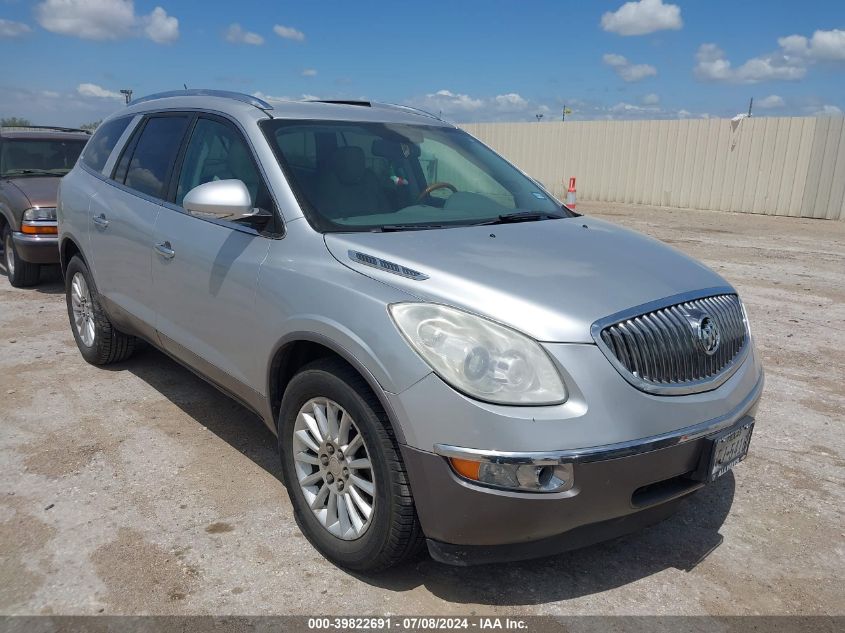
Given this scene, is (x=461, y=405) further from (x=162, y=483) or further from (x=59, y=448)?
(x=59, y=448)

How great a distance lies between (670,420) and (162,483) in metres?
2.50

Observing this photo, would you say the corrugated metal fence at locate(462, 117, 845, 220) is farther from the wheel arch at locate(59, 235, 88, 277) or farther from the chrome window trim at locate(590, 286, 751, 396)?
the wheel arch at locate(59, 235, 88, 277)

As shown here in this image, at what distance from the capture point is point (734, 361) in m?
2.90

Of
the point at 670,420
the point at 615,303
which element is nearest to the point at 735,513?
the point at 670,420

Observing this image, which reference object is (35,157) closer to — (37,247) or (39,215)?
(39,215)

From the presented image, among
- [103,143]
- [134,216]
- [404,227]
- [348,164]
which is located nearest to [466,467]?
[404,227]

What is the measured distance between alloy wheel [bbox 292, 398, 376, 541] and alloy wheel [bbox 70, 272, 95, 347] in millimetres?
2976

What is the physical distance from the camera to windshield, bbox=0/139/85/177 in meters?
8.60

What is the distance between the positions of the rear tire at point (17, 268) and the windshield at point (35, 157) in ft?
2.60

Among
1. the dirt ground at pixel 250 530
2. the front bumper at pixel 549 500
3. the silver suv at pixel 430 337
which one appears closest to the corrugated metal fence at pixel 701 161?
the dirt ground at pixel 250 530

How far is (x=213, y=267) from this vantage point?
11.3ft

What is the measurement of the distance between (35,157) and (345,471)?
7805 millimetres

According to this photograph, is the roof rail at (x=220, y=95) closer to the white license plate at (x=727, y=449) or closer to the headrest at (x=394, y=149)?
the headrest at (x=394, y=149)

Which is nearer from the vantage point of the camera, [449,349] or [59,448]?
[449,349]
